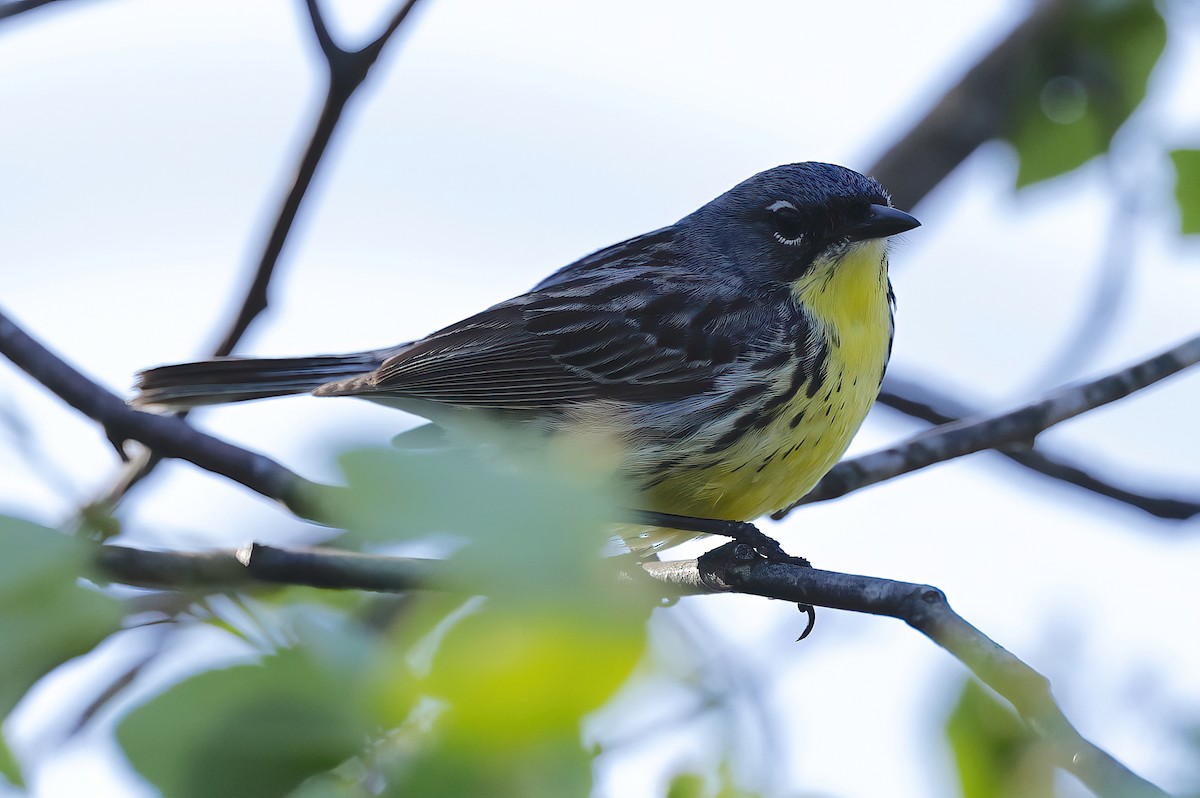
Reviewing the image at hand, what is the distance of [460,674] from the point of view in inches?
53.2

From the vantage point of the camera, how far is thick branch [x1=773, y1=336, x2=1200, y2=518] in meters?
4.50

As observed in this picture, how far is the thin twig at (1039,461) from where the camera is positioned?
16.3ft

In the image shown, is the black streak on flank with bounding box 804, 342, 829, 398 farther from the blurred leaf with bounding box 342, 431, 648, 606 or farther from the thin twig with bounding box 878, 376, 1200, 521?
the blurred leaf with bounding box 342, 431, 648, 606

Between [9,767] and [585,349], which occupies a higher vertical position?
[9,767]

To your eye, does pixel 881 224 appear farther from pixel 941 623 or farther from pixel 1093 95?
pixel 941 623

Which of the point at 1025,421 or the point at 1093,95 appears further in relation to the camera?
the point at 1093,95

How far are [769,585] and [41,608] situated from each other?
1962 mm

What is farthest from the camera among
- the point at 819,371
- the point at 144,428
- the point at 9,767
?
the point at 819,371

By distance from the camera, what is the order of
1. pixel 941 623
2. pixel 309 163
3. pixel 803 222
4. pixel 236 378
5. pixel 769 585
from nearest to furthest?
pixel 941 623 < pixel 769 585 < pixel 309 163 < pixel 803 222 < pixel 236 378

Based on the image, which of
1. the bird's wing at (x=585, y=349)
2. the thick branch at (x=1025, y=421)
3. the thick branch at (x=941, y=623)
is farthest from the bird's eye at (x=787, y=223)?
the thick branch at (x=941, y=623)

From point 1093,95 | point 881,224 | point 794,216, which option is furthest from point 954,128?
point 881,224

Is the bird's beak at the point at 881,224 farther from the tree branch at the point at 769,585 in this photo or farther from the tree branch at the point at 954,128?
the tree branch at the point at 769,585

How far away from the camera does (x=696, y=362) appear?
5152 mm

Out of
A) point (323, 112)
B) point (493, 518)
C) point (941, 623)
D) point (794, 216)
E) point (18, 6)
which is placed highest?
point (18, 6)
